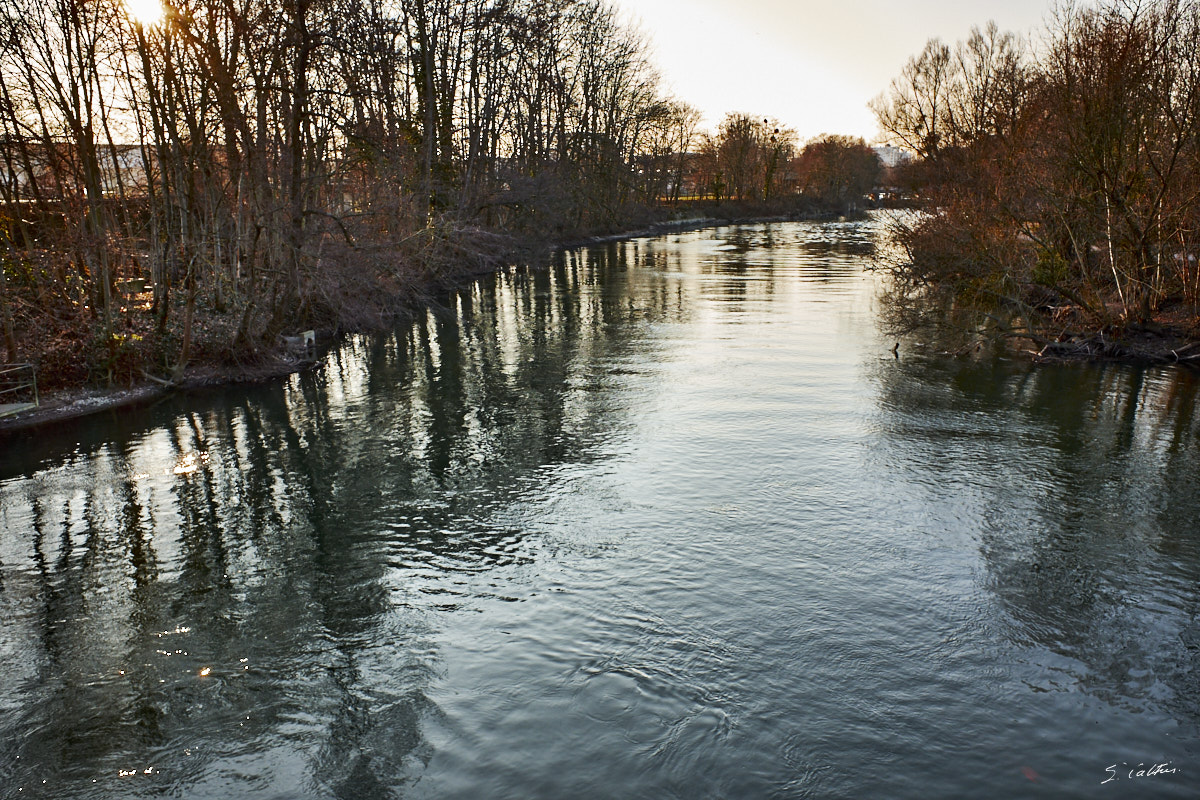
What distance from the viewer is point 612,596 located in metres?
9.03

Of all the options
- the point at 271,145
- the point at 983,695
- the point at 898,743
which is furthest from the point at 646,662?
the point at 271,145

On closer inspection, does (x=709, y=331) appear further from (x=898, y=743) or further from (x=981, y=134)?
(x=898, y=743)

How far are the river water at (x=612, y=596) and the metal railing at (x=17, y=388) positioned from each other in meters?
1.39

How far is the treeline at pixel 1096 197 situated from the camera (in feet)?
61.5

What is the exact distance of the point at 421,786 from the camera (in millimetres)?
6348

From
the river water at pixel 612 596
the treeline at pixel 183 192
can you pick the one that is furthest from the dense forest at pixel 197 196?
the river water at pixel 612 596
